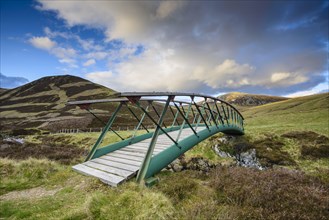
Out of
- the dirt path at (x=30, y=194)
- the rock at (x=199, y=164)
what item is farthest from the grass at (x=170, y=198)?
the rock at (x=199, y=164)

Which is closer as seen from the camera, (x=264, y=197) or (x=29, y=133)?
(x=264, y=197)

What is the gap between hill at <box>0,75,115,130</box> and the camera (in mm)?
88188

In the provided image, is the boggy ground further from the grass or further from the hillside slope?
the hillside slope

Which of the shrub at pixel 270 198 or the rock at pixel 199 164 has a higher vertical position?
the shrub at pixel 270 198

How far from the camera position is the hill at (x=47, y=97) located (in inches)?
3472

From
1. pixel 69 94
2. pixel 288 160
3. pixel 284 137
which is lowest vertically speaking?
pixel 288 160

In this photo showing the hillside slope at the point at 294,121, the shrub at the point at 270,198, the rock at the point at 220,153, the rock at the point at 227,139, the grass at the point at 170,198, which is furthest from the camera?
the hillside slope at the point at 294,121

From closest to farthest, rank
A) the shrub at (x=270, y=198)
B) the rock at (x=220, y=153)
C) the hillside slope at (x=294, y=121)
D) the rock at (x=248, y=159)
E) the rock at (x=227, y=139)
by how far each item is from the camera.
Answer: the shrub at (x=270, y=198)
the rock at (x=248, y=159)
the rock at (x=220, y=153)
the rock at (x=227, y=139)
the hillside slope at (x=294, y=121)

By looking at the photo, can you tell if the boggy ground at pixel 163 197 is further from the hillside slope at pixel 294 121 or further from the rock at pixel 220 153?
the hillside slope at pixel 294 121

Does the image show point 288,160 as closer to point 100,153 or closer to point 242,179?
point 242,179

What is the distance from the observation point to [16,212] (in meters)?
5.41

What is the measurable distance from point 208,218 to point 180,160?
1147cm

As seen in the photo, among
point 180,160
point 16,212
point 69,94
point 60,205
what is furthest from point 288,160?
point 69,94

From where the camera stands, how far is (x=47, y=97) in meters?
→ 118
